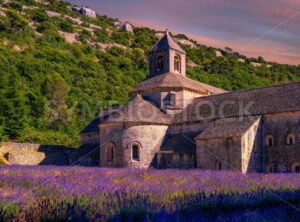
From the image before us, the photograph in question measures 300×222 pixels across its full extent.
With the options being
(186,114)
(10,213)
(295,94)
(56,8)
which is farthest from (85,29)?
(10,213)

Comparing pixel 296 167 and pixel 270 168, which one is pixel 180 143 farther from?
pixel 296 167

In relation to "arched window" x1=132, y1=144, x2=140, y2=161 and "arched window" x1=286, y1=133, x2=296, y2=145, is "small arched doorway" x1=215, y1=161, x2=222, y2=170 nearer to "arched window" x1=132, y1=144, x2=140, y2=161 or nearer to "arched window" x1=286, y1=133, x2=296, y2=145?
"arched window" x1=286, y1=133, x2=296, y2=145

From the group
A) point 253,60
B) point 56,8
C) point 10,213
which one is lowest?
point 10,213

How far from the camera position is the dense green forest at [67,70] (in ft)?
171

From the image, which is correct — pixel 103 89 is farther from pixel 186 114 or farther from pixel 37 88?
pixel 186 114

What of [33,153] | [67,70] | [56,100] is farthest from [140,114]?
[67,70]

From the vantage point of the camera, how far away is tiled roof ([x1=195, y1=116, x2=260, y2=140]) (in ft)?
86.7

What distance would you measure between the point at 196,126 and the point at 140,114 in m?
4.46

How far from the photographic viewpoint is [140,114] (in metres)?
31.1

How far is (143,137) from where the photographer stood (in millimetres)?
30766

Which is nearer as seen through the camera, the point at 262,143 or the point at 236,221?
the point at 236,221

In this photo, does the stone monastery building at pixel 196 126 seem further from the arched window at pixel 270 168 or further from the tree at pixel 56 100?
the tree at pixel 56 100

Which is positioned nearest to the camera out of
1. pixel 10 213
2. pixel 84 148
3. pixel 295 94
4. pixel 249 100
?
pixel 10 213

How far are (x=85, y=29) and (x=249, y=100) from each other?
87.5 metres
